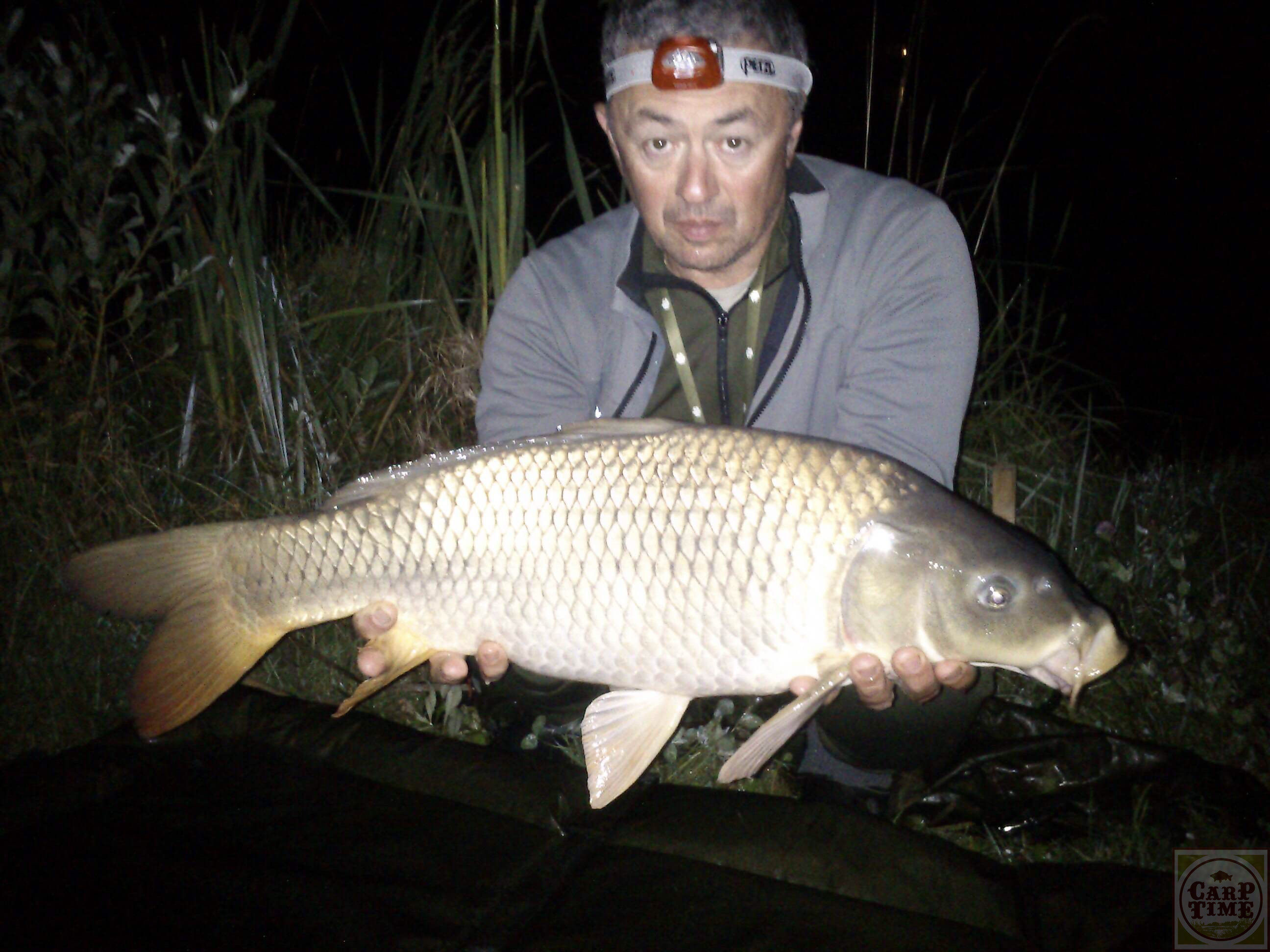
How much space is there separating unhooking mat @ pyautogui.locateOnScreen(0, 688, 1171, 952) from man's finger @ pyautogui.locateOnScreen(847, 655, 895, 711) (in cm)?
18

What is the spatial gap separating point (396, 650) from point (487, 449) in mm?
366

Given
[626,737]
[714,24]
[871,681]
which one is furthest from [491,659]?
[714,24]

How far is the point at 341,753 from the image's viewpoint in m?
1.75

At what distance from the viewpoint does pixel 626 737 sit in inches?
61.6

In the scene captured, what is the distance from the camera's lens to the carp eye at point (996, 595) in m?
1.41

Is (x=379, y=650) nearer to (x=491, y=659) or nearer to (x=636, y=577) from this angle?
(x=491, y=659)

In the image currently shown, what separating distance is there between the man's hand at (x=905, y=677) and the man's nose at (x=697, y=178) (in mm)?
862

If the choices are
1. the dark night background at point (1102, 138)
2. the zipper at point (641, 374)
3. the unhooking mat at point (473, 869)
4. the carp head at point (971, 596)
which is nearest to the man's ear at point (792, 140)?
the zipper at point (641, 374)

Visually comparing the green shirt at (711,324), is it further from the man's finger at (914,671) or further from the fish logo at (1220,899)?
the fish logo at (1220,899)

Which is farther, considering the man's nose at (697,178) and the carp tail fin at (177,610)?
the man's nose at (697,178)

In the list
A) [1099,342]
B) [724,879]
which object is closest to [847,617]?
[724,879]

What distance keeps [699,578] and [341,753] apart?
0.76 metres

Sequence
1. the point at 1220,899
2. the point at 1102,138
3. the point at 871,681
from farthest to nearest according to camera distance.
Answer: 1. the point at 1102,138
2. the point at 871,681
3. the point at 1220,899

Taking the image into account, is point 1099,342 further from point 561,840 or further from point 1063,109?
point 561,840
